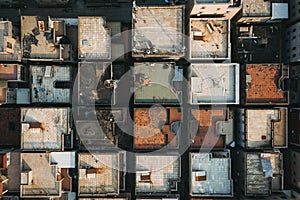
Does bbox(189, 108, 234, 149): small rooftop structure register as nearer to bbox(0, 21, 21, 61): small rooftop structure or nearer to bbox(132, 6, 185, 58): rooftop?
bbox(132, 6, 185, 58): rooftop

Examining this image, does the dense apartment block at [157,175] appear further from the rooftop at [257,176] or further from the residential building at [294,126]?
the residential building at [294,126]

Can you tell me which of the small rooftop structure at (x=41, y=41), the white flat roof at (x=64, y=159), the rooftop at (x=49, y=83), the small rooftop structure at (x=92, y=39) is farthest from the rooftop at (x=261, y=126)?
the small rooftop structure at (x=41, y=41)

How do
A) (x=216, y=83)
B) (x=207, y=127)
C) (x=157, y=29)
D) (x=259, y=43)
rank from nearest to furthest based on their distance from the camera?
(x=157, y=29)
(x=216, y=83)
(x=207, y=127)
(x=259, y=43)

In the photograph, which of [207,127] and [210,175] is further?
[207,127]

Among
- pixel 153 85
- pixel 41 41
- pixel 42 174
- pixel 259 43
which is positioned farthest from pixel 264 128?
pixel 41 41

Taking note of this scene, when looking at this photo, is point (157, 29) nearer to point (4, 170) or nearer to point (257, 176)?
point (257, 176)

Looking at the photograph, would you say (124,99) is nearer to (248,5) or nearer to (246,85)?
(246,85)

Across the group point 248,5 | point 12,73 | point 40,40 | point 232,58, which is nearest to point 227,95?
point 232,58
